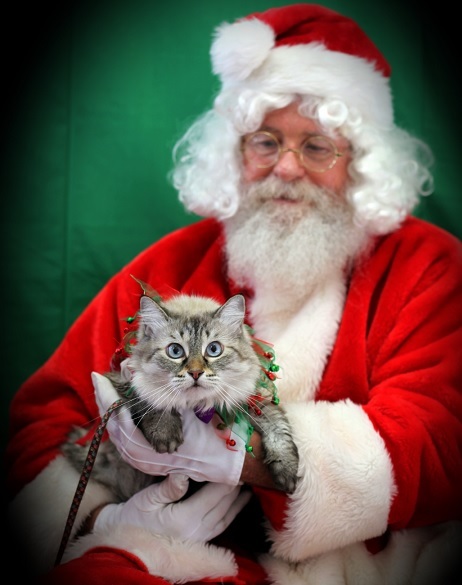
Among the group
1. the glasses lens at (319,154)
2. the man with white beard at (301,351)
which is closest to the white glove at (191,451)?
the man with white beard at (301,351)

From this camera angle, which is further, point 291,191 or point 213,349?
point 291,191

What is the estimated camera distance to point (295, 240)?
→ 5.50 ft

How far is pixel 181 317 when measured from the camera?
115 cm

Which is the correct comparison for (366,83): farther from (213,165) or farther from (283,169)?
(213,165)

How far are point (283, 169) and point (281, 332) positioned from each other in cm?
45

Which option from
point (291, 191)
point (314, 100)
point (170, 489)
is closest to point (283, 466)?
point (170, 489)

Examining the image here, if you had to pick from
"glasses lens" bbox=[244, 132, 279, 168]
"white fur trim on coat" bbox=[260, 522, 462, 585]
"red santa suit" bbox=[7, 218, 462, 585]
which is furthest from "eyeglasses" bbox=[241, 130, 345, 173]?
"white fur trim on coat" bbox=[260, 522, 462, 585]

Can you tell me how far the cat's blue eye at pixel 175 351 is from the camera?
3.66 feet

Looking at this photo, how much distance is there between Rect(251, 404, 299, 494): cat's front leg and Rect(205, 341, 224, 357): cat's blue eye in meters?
0.22

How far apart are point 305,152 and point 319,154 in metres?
0.04

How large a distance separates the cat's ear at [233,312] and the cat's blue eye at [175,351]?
95 mm

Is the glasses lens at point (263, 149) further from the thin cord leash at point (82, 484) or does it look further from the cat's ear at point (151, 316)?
the thin cord leash at point (82, 484)

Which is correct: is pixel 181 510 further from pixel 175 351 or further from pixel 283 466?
pixel 175 351

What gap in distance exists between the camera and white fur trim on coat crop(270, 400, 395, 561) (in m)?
1.30
